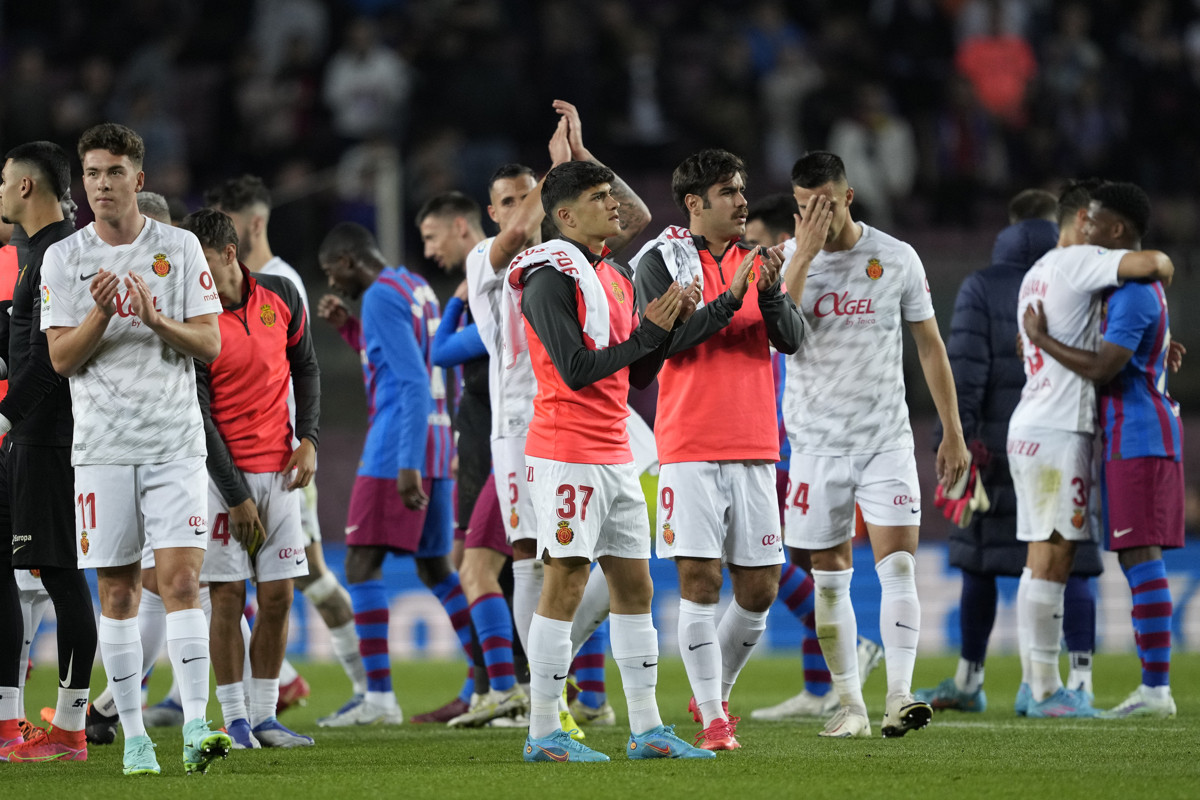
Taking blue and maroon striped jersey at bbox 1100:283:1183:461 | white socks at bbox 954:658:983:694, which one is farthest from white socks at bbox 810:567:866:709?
blue and maroon striped jersey at bbox 1100:283:1183:461

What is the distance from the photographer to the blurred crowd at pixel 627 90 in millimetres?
17078

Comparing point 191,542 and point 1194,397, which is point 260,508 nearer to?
point 191,542

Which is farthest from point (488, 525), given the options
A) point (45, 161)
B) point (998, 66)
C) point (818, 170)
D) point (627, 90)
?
point (998, 66)

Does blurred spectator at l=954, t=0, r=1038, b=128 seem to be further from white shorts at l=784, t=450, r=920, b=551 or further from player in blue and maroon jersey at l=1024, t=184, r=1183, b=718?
white shorts at l=784, t=450, r=920, b=551

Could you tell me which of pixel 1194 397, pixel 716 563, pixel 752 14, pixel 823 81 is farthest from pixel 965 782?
pixel 752 14

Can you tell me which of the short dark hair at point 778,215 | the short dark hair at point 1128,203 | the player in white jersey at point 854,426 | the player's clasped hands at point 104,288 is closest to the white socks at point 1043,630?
the player in white jersey at point 854,426

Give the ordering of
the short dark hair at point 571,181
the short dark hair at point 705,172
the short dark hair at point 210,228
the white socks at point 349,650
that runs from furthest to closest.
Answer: the white socks at point 349,650
the short dark hair at point 210,228
the short dark hair at point 705,172
the short dark hair at point 571,181

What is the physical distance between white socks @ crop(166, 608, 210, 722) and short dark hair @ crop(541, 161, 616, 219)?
2.08 metres

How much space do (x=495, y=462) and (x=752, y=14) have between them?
42.8 feet

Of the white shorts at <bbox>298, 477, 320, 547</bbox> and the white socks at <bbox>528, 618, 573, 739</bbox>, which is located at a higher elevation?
the white shorts at <bbox>298, 477, 320, 547</bbox>

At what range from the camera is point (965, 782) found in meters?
5.40

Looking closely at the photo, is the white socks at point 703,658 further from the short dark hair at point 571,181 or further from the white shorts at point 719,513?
the short dark hair at point 571,181

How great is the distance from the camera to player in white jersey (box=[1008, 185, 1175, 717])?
27.0 feet

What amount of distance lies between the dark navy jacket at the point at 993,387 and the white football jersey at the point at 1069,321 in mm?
551
